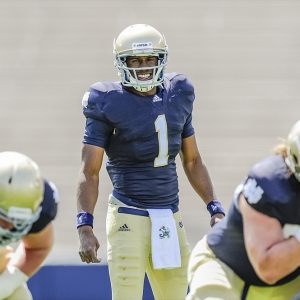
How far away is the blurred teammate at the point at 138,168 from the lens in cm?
350

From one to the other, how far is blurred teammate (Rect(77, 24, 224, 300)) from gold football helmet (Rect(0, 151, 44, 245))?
2.71ft

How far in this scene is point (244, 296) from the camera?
115 inches

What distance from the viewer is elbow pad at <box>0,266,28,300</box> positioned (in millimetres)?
2773

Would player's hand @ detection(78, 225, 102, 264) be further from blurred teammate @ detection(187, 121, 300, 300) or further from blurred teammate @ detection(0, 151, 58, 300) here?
blurred teammate @ detection(187, 121, 300, 300)

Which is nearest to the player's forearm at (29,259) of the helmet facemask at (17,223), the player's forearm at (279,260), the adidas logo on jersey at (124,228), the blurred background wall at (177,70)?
the helmet facemask at (17,223)

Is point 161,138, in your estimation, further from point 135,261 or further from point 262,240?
point 262,240

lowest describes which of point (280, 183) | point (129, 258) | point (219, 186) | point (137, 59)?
point (219, 186)

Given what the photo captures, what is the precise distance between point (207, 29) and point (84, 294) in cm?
522

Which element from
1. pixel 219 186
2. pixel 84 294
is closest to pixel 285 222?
pixel 84 294

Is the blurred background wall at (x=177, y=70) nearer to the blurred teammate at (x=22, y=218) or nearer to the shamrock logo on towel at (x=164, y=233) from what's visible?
the shamrock logo on towel at (x=164, y=233)

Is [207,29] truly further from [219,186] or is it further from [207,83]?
[219,186]

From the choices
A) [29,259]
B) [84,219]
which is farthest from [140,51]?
[29,259]

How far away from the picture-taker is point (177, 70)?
28.6 ft

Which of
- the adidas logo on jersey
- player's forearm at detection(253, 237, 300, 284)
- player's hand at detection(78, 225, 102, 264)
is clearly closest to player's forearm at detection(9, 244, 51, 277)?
player's hand at detection(78, 225, 102, 264)
